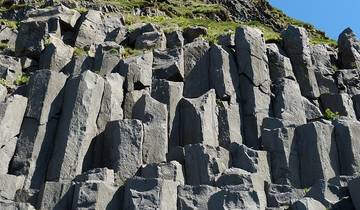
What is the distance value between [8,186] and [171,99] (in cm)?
862

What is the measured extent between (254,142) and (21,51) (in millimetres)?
14468

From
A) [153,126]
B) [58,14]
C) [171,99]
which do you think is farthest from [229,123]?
[58,14]

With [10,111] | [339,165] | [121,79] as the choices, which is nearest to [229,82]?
[121,79]

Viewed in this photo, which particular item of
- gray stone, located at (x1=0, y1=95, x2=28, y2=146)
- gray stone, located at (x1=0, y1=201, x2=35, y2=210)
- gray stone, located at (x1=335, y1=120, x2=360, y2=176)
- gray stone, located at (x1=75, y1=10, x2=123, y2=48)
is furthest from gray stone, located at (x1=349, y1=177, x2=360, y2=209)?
gray stone, located at (x1=75, y1=10, x2=123, y2=48)

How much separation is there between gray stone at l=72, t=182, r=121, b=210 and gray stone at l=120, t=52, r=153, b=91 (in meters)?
8.35

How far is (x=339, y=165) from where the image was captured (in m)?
25.0

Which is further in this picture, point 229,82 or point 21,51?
point 21,51

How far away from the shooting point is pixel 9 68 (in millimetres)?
31234

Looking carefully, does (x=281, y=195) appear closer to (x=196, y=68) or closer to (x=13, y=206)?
(x=13, y=206)

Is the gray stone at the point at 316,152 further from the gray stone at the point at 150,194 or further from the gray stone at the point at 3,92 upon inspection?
the gray stone at the point at 3,92

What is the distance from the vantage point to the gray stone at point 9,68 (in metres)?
30.6

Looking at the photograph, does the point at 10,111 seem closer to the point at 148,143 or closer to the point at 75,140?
the point at 75,140

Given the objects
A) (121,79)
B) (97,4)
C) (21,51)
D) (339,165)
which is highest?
(97,4)

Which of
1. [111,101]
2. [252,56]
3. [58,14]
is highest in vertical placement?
[58,14]
